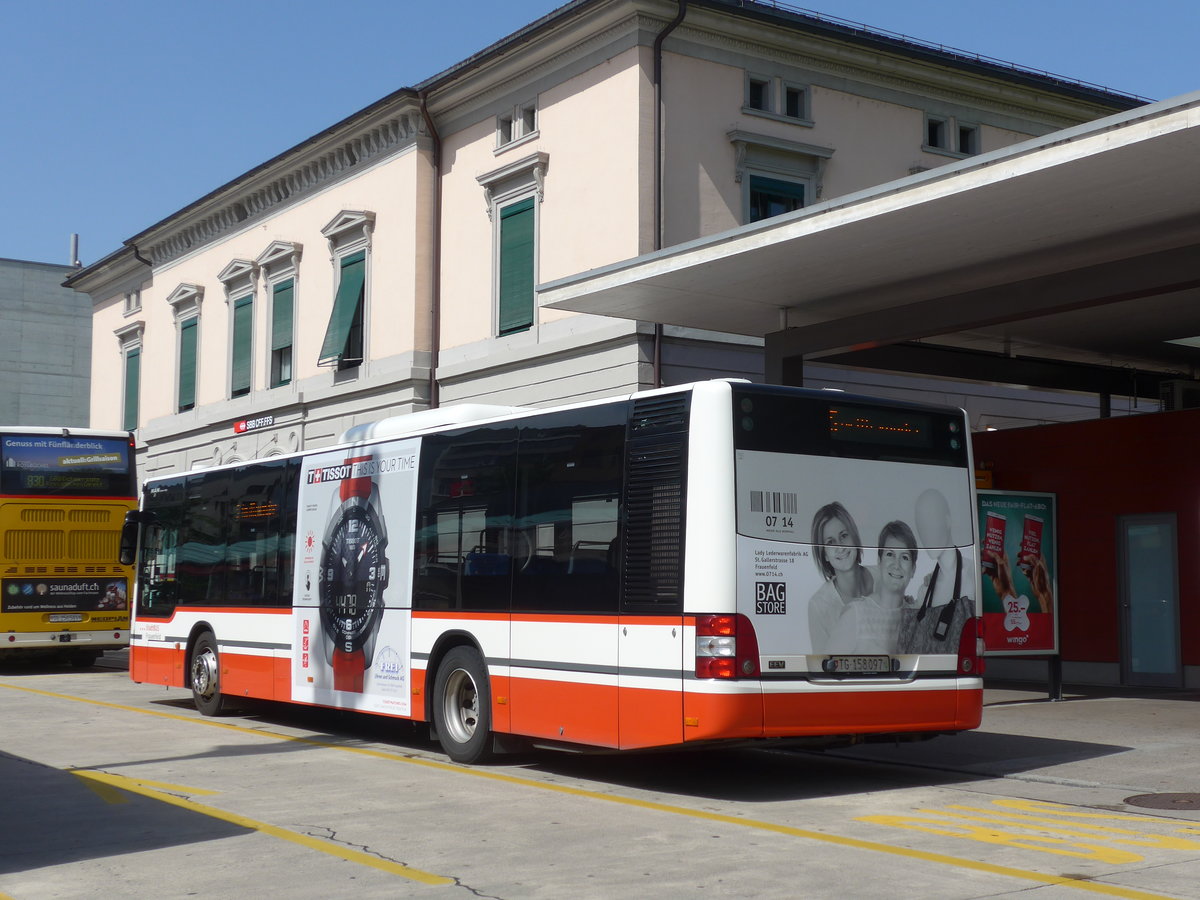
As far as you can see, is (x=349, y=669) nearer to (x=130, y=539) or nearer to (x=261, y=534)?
(x=261, y=534)

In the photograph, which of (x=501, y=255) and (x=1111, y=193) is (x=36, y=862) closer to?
(x=1111, y=193)

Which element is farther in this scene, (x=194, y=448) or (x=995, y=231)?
(x=194, y=448)

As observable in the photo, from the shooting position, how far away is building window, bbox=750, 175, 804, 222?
2489 centimetres

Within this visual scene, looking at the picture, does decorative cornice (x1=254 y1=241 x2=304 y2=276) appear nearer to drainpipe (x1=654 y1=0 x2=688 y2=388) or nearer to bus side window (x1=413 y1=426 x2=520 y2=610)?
drainpipe (x1=654 y1=0 x2=688 y2=388)

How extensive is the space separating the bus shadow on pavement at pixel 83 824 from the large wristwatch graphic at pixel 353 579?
330 centimetres

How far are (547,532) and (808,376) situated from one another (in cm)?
1440

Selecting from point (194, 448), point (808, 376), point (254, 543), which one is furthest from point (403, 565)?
point (194, 448)

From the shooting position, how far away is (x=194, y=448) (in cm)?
3784

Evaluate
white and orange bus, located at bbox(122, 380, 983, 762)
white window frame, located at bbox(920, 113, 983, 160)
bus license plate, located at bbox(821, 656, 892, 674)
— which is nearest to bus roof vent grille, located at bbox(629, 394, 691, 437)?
white and orange bus, located at bbox(122, 380, 983, 762)

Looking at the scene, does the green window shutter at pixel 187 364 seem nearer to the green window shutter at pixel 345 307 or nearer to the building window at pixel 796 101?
the green window shutter at pixel 345 307

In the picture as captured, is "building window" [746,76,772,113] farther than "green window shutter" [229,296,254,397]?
No

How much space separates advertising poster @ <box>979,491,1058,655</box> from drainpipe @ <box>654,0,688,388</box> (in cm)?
717

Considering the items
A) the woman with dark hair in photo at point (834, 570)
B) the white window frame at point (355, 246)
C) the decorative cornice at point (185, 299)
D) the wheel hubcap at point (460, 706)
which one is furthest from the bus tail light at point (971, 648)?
the decorative cornice at point (185, 299)

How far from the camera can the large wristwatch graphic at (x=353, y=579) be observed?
1380cm
